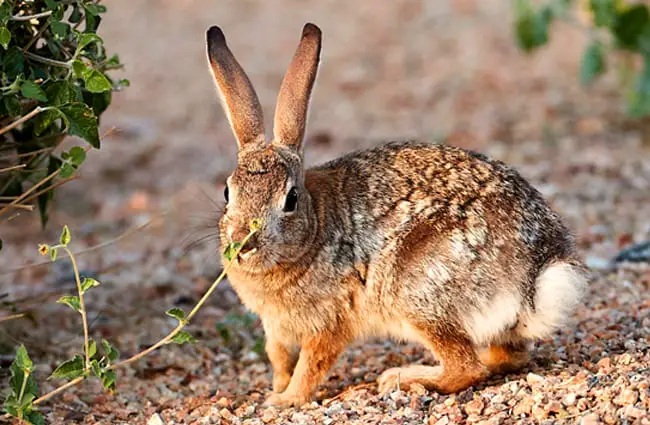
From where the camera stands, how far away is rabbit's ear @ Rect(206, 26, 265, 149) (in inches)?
217

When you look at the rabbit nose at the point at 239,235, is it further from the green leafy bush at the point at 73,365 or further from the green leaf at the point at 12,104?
the green leaf at the point at 12,104

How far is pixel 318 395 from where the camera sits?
218 inches

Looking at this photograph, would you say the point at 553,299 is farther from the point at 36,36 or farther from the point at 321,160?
the point at 321,160

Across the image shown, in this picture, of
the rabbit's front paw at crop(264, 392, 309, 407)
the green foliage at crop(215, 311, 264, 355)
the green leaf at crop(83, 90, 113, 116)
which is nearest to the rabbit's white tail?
the rabbit's front paw at crop(264, 392, 309, 407)

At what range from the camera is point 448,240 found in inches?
203

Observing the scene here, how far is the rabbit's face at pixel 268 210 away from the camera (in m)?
4.96

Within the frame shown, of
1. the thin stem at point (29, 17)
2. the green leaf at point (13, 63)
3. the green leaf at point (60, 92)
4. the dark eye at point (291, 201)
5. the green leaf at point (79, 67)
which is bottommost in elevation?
the dark eye at point (291, 201)

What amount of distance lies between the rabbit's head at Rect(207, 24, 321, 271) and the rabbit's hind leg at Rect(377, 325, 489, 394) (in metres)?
0.81

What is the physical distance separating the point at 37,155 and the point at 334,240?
5.75ft

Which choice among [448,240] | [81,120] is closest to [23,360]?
[81,120]

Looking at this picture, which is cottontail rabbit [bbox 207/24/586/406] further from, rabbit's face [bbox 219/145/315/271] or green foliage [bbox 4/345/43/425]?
green foliage [bbox 4/345/43/425]

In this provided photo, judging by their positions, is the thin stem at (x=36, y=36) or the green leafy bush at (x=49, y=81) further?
the thin stem at (x=36, y=36)

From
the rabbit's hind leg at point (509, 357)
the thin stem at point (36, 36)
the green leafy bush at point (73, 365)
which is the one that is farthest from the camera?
the rabbit's hind leg at point (509, 357)

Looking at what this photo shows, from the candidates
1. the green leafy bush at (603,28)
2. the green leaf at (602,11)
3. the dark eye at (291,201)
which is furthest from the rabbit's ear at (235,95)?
the green leafy bush at (603,28)
